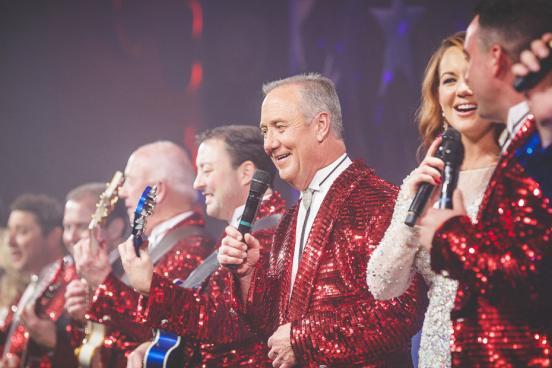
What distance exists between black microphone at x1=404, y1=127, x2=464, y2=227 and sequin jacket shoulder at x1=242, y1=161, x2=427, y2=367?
0.60 meters

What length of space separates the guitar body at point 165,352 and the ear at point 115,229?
1742mm

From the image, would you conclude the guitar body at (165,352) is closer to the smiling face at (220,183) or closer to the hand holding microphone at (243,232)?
the smiling face at (220,183)

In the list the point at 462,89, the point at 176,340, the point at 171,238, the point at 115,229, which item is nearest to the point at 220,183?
the point at 171,238

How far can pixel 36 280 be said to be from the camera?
521 cm

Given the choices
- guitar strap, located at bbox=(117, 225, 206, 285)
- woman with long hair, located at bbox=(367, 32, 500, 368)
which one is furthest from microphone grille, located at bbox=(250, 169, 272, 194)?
guitar strap, located at bbox=(117, 225, 206, 285)

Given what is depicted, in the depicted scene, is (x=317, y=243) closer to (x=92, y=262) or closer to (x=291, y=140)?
(x=291, y=140)

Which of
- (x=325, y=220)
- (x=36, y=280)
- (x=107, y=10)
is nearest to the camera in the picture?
(x=325, y=220)

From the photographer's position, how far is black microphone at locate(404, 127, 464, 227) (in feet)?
6.04

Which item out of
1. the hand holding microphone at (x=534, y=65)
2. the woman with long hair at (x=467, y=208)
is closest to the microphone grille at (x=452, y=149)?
the woman with long hair at (x=467, y=208)

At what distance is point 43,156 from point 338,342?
4.70 metres

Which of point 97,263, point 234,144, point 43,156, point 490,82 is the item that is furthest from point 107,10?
point 490,82

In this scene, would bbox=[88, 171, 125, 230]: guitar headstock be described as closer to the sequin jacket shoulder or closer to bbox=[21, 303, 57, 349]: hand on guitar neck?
bbox=[21, 303, 57, 349]: hand on guitar neck

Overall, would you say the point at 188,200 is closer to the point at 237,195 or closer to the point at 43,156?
the point at 237,195

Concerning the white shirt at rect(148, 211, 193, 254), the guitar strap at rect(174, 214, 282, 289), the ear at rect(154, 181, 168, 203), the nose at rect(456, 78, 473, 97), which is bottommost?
the guitar strap at rect(174, 214, 282, 289)
